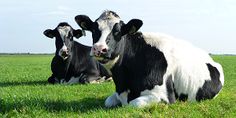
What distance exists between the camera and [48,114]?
29.7 ft

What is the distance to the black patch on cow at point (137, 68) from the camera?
9805mm

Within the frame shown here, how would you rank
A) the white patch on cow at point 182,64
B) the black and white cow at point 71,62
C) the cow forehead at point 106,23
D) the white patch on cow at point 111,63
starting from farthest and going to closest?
the black and white cow at point 71,62
the white patch on cow at point 182,64
the white patch on cow at point 111,63
the cow forehead at point 106,23

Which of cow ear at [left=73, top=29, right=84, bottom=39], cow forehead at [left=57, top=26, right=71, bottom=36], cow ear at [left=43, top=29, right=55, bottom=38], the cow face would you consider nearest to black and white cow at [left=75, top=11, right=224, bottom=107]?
the cow face

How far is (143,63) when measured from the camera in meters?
10.1

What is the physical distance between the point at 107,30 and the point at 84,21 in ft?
2.77

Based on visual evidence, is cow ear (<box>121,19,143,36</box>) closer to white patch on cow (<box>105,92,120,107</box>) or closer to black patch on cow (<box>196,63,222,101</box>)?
white patch on cow (<box>105,92,120,107</box>)

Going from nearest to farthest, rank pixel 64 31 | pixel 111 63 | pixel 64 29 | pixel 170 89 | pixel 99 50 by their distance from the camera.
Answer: pixel 99 50 → pixel 111 63 → pixel 170 89 → pixel 64 31 → pixel 64 29

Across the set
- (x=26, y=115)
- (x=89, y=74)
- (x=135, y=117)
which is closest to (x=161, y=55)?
(x=135, y=117)

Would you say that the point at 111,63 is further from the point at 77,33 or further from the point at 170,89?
the point at 77,33

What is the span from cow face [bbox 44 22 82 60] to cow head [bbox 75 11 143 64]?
5813 millimetres

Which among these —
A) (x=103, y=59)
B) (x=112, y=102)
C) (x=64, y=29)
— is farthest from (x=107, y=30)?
(x=64, y=29)

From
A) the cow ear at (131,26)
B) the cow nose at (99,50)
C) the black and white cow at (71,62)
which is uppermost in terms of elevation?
the cow ear at (131,26)

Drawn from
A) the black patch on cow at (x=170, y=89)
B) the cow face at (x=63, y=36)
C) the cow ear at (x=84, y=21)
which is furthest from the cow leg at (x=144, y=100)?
the cow face at (x=63, y=36)

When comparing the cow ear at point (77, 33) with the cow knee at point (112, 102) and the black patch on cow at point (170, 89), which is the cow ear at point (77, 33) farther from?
the black patch on cow at point (170, 89)
